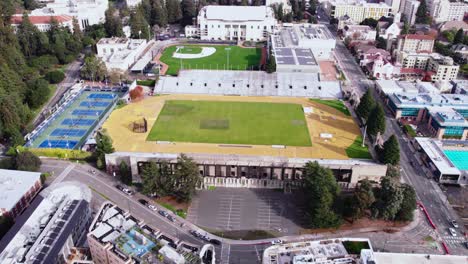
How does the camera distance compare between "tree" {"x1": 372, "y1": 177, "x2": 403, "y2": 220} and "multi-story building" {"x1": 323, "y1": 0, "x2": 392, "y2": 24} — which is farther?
"multi-story building" {"x1": 323, "y1": 0, "x2": 392, "y2": 24}

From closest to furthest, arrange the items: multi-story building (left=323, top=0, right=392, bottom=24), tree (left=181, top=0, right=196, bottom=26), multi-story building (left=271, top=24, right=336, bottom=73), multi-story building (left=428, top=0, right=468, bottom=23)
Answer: multi-story building (left=271, top=24, right=336, bottom=73), tree (left=181, top=0, right=196, bottom=26), multi-story building (left=323, top=0, right=392, bottom=24), multi-story building (left=428, top=0, right=468, bottom=23)

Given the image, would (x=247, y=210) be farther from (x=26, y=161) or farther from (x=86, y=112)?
(x=86, y=112)

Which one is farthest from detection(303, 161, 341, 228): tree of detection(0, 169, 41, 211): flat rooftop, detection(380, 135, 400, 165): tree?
detection(0, 169, 41, 211): flat rooftop

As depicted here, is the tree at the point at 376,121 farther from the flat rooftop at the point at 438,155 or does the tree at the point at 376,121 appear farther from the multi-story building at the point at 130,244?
the multi-story building at the point at 130,244

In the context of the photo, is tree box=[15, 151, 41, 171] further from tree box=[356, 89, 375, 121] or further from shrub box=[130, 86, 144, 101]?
tree box=[356, 89, 375, 121]

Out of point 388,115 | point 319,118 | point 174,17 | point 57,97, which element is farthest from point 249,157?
point 174,17

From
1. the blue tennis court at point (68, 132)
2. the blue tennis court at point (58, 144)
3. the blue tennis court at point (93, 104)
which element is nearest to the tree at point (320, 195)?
the blue tennis court at point (58, 144)

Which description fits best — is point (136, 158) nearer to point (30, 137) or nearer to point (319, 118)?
point (30, 137)
